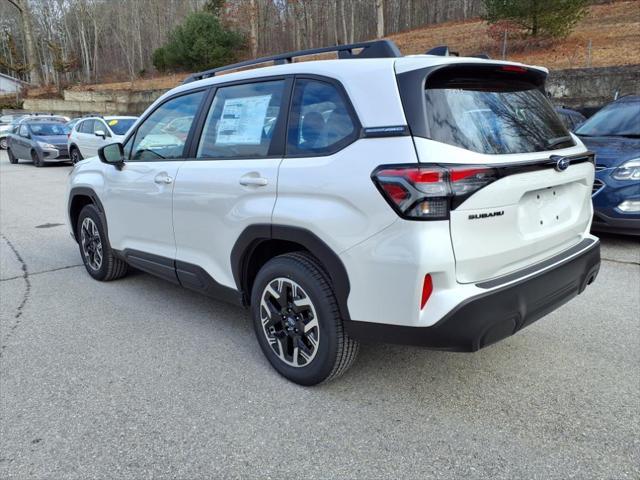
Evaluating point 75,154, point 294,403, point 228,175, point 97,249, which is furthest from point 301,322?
point 75,154

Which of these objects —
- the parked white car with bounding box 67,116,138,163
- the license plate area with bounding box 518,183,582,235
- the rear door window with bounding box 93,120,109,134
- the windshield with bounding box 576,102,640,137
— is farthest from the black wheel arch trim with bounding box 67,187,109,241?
the rear door window with bounding box 93,120,109,134

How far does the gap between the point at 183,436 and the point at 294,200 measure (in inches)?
54.3

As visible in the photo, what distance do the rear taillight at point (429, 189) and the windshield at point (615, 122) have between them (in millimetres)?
5277

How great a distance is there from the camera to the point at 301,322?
2.97m

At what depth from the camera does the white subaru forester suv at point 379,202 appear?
7.80 feet

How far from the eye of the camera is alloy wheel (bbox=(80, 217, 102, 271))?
197 inches

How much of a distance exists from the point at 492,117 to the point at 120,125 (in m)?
14.3

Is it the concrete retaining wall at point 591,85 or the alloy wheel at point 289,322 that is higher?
the concrete retaining wall at point 591,85

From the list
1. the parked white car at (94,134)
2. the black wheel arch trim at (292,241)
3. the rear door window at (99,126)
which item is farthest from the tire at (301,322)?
the rear door window at (99,126)

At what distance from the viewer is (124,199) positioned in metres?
4.35

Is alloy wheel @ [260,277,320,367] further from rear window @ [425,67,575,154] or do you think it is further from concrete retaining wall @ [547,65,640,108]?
concrete retaining wall @ [547,65,640,108]

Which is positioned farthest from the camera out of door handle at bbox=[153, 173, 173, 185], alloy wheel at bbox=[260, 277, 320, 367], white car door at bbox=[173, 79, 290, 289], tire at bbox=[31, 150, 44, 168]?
tire at bbox=[31, 150, 44, 168]

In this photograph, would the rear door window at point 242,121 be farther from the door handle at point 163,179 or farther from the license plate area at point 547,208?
the license plate area at point 547,208

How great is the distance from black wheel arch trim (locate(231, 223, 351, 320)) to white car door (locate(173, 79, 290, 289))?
0.06 meters
